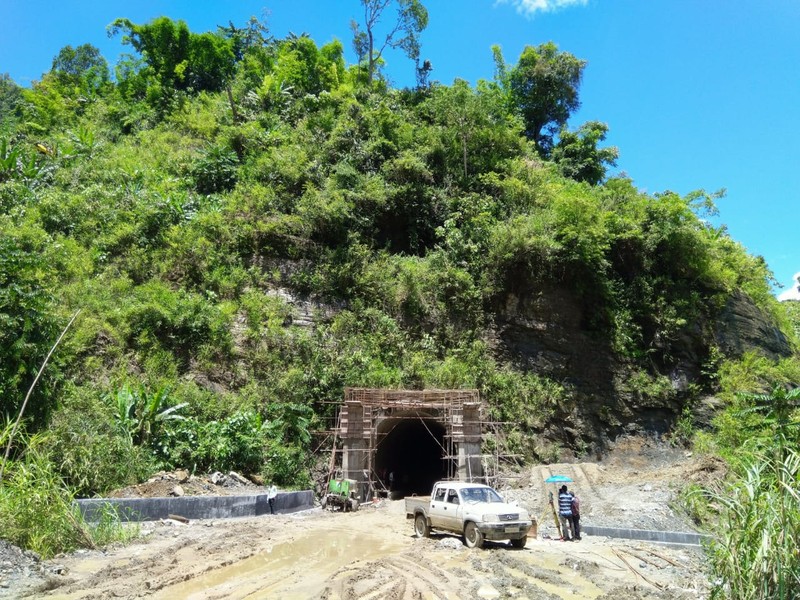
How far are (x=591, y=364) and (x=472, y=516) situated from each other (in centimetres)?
1380

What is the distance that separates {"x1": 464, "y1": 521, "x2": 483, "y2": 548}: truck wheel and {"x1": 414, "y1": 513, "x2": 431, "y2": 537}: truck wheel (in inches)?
49.2

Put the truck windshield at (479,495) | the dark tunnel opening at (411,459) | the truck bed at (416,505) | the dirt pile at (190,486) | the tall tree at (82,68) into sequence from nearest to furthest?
the truck windshield at (479,495) → the truck bed at (416,505) → the dirt pile at (190,486) → the dark tunnel opening at (411,459) → the tall tree at (82,68)

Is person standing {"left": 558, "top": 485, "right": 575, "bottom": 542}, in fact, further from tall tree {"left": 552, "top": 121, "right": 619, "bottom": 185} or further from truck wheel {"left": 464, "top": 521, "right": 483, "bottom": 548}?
tall tree {"left": 552, "top": 121, "right": 619, "bottom": 185}

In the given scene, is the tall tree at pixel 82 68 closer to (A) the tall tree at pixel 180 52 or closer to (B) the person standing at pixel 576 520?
(A) the tall tree at pixel 180 52

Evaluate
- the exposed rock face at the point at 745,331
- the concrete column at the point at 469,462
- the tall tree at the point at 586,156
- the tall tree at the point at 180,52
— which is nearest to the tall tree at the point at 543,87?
the tall tree at the point at 586,156

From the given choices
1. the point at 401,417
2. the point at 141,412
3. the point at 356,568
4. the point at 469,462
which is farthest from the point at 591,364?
the point at 141,412

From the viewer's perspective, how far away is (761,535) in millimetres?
5109

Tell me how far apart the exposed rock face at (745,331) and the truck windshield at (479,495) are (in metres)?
17.6

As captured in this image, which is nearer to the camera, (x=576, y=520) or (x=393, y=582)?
(x=393, y=582)

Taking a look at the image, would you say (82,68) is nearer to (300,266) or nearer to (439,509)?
(300,266)

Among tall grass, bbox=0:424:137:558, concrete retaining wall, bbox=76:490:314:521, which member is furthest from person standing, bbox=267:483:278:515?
tall grass, bbox=0:424:137:558

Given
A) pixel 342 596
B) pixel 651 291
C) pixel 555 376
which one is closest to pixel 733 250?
pixel 651 291

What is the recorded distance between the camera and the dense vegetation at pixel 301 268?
51.8 ft

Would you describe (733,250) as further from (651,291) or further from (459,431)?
(459,431)
